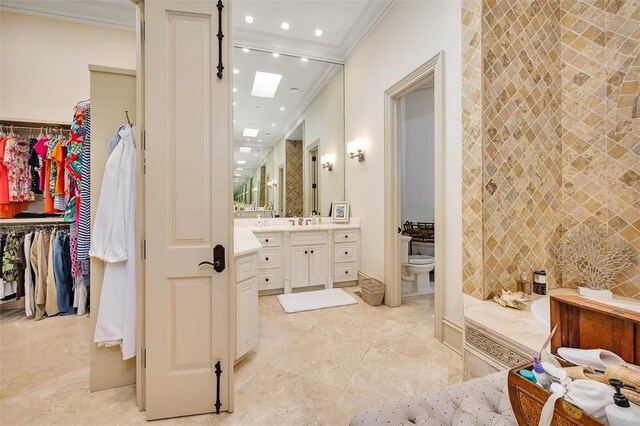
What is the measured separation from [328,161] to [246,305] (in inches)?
112

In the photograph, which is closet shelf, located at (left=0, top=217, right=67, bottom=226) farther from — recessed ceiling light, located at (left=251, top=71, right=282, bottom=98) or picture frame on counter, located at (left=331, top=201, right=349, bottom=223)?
picture frame on counter, located at (left=331, top=201, right=349, bottom=223)

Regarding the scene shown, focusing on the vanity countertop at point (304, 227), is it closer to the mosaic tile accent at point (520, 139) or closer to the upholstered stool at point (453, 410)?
the mosaic tile accent at point (520, 139)

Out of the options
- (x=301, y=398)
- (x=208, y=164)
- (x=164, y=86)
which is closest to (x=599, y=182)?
(x=301, y=398)

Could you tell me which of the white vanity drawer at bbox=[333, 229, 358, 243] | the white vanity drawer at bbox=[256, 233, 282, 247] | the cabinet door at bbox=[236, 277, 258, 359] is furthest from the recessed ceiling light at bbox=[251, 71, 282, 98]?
the cabinet door at bbox=[236, 277, 258, 359]

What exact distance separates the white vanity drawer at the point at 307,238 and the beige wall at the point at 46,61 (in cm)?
307

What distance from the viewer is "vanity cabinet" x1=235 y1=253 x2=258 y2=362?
2.04m

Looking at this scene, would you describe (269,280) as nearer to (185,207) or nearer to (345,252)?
(345,252)

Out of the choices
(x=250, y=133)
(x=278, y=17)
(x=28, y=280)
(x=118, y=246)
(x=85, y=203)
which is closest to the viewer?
(x=118, y=246)

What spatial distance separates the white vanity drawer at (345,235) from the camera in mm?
4000

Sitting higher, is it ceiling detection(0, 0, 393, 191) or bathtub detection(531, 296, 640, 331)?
ceiling detection(0, 0, 393, 191)

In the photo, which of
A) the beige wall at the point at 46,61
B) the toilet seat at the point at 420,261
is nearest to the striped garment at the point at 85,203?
the beige wall at the point at 46,61

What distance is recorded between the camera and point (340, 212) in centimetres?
427

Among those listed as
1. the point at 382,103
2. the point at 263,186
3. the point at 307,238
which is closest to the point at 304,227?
the point at 307,238

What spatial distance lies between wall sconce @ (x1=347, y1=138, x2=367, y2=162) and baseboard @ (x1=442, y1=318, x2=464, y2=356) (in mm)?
2270
